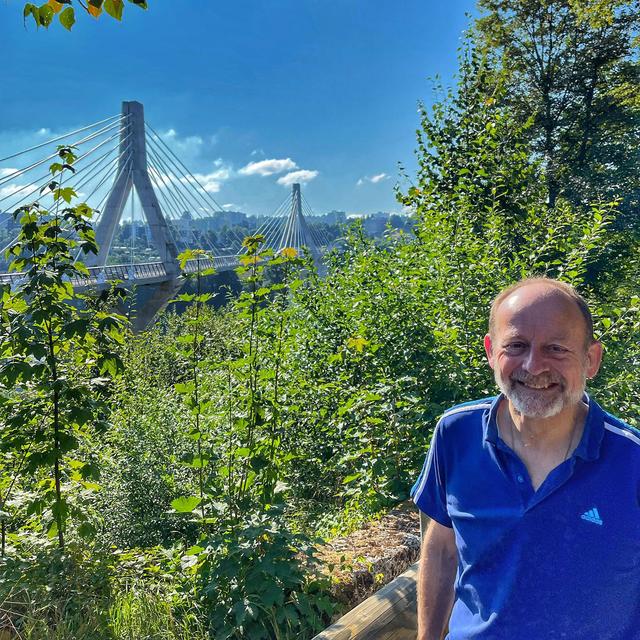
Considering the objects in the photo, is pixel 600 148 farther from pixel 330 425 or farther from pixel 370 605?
pixel 370 605

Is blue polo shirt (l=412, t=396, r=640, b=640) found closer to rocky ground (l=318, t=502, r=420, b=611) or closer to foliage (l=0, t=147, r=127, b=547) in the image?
rocky ground (l=318, t=502, r=420, b=611)

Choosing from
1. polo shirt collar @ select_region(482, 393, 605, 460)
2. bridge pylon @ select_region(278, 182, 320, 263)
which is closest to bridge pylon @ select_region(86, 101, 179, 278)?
bridge pylon @ select_region(278, 182, 320, 263)

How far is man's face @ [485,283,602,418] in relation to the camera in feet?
3.83

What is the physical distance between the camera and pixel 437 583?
1345mm

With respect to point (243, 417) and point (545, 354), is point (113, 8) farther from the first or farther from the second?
point (243, 417)

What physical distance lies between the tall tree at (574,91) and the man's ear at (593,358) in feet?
38.1

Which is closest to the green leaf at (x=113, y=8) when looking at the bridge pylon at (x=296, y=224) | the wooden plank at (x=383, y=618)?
the wooden plank at (x=383, y=618)

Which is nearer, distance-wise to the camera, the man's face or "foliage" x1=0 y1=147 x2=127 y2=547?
the man's face

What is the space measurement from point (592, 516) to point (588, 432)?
0.16 m

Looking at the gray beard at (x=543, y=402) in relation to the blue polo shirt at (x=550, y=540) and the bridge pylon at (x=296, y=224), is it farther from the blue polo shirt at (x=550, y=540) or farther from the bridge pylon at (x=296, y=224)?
the bridge pylon at (x=296, y=224)

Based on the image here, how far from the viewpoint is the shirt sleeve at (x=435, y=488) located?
4.27 feet

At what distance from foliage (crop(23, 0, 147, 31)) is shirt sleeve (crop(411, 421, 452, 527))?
122 centimetres

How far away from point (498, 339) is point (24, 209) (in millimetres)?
2047

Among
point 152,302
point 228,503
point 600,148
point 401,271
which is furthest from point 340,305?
point 152,302
